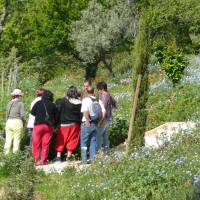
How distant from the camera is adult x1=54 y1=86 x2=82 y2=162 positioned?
40.2ft

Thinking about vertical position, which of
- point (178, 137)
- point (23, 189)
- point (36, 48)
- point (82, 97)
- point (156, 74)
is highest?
Result: point (36, 48)

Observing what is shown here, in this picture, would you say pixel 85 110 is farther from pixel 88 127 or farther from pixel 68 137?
pixel 68 137

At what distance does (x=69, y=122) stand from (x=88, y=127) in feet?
2.34

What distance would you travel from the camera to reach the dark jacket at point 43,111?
12.3 metres

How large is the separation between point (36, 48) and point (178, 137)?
108 feet

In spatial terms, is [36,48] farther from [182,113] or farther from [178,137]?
[178,137]

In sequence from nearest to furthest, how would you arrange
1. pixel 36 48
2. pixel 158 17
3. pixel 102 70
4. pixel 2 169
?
pixel 2 169
pixel 158 17
pixel 102 70
pixel 36 48

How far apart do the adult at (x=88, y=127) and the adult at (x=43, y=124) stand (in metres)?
0.82

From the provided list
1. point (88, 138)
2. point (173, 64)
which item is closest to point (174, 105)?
point (173, 64)

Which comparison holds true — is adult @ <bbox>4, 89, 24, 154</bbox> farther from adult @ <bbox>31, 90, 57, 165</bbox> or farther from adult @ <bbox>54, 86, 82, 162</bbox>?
adult @ <bbox>54, 86, 82, 162</bbox>

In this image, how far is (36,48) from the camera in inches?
1719

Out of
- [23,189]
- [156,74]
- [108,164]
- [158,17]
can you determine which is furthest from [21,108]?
[158,17]

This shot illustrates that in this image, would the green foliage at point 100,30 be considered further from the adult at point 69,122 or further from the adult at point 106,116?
the adult at point 69,122

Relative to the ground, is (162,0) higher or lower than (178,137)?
higher
